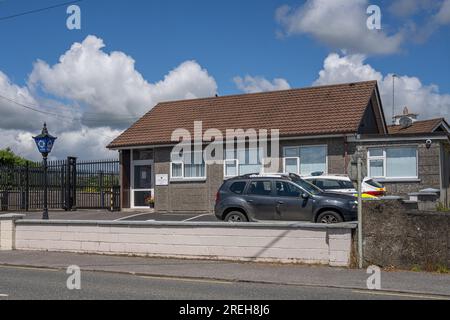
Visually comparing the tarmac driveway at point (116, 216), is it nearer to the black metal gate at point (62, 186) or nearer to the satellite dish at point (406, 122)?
the black metal gate at point (62, 186)

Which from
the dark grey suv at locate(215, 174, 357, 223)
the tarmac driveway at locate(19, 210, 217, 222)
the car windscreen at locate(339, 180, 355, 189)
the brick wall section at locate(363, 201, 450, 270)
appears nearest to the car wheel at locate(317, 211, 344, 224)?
the dark grey suv at locate(215, 174, 357, 223)

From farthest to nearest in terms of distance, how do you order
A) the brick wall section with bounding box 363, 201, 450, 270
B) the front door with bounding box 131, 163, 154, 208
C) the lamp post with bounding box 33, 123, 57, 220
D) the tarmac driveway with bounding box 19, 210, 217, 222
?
the front door with bounding box 131, 163, 154, 208 → the tarmac driveway with bounding box 19, 210, 217, 222 → the lamp post with bounding box 33, 123, 57, 220 → the brick wall section with bounding box 363, 201, 450, 270

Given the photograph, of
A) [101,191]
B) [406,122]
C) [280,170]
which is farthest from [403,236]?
[406,122]

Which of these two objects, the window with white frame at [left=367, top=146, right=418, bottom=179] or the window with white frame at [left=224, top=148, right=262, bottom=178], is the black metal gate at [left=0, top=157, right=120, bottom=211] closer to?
the window with white frame at [left=224, top=148, right=262, bottom=178]

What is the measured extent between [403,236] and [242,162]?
39.5 feet

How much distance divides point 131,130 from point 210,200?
6.14 meters

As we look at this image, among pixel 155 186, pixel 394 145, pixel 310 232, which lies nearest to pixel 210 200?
pixel 155 186

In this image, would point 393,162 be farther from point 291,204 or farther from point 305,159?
point 291,204

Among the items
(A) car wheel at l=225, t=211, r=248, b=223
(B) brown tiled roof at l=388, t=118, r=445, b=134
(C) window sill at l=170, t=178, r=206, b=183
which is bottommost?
(A) car wheel at l=225, t=211, r=248, b=223

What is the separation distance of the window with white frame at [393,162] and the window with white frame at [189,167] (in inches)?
278

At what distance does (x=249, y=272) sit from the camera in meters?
12.1

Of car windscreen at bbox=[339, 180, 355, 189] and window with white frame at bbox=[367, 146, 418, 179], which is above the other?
window with white frame at bbox=[367, 146, 418, 179]

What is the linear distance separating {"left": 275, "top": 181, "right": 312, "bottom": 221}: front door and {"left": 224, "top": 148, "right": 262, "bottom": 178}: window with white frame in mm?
7582

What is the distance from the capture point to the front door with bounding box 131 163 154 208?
26.3m
